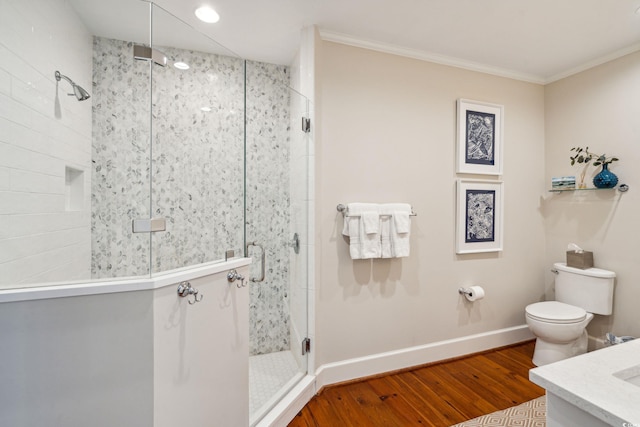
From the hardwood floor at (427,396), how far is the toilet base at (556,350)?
0.31 feet

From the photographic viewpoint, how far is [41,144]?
1.08 m

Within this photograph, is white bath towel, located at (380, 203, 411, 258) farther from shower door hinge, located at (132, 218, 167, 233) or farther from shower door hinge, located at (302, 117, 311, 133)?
shower door hinge, located at (132, 218, 167, 233)

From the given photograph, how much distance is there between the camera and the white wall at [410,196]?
201 cm

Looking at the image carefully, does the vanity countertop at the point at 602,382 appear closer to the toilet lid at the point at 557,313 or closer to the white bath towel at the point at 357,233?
the white bath towel at the point at 357,233

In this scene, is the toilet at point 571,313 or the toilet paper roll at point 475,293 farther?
the toilet paper roll at point 475,293

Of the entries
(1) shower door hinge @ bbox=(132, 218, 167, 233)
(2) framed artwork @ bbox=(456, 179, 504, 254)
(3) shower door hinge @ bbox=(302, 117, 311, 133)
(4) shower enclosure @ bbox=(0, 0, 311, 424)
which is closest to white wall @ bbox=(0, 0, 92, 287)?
(4) shower enclosure @ bbox=(0, 0, 311, 424)

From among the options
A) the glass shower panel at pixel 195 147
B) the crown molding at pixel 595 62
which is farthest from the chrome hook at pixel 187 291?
the crown molding at pixel 595 62

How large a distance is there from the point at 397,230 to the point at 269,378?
4.52ft

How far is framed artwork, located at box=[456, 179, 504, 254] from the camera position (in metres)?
2.37

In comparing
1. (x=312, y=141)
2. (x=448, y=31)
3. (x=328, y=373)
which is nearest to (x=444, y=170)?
(x=448, y=31)

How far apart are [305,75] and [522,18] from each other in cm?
150

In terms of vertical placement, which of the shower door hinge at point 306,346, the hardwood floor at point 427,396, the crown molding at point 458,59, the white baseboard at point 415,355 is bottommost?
the hardwood floor at point 427,396

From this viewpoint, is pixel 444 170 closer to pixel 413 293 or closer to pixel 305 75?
pixel 413 293

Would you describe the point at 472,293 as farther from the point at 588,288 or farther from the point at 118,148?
the point at 118,148
